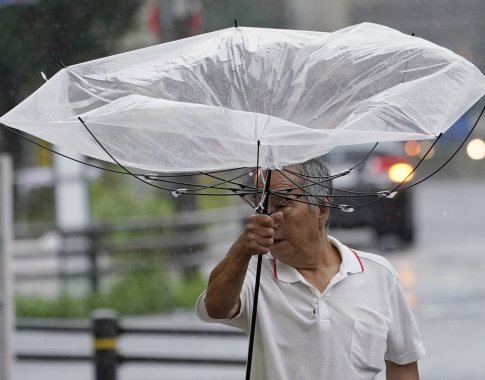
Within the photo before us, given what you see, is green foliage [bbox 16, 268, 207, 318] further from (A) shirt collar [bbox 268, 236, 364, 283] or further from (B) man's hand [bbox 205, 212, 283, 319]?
(B) man's hand [bbox 205, 212, 283, 319]

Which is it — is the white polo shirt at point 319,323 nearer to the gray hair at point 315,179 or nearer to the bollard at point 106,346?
the gray hair at point 315,179

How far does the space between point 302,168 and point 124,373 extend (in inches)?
329

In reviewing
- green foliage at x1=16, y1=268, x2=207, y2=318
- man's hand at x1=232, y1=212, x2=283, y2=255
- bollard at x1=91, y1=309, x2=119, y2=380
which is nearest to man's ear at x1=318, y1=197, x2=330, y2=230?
man's hand at x1=232, y1=212, x2=283, y2=255

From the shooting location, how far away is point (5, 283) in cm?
684

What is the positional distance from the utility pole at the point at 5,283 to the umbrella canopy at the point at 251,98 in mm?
3184

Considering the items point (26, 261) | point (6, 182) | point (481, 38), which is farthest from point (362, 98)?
point (26, 261)

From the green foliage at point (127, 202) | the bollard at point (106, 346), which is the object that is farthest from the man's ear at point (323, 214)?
the green foliage at point (127, 202)

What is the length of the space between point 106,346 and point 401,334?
12.1 feet

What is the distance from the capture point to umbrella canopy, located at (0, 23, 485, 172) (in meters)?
3.39

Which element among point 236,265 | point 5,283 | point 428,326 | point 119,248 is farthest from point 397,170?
point 236,265

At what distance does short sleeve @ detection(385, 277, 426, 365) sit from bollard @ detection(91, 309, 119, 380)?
356 cm

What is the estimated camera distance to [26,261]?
62.8ft

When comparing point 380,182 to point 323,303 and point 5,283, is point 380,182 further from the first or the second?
point 323,303

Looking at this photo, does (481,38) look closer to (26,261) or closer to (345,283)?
(345,283)
